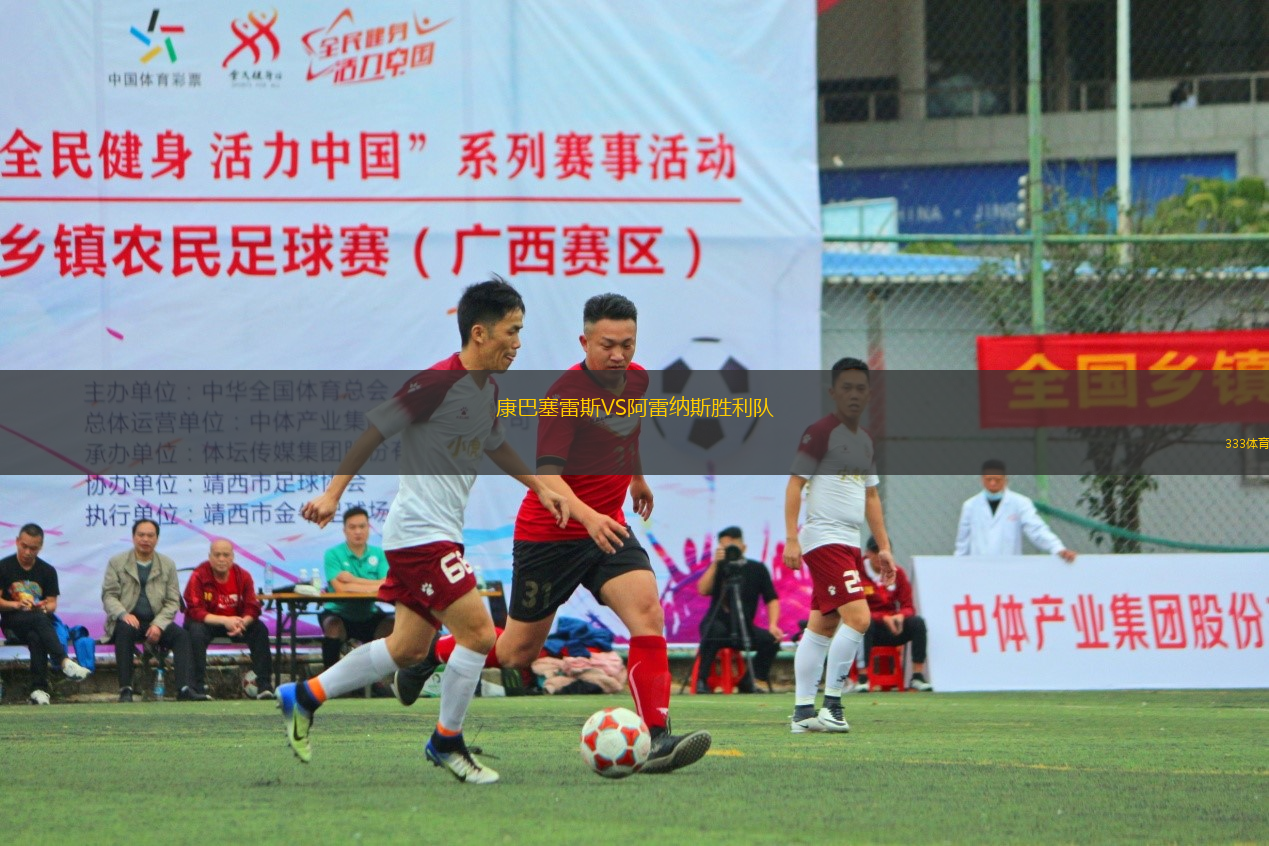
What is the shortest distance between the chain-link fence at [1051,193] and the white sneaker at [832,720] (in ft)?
21.4

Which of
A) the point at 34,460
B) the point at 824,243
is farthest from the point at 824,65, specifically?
the point at 34,460

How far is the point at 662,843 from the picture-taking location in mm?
4723

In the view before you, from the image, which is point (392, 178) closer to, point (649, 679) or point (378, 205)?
point (378, 205)

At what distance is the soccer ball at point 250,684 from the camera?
14297 millimetres

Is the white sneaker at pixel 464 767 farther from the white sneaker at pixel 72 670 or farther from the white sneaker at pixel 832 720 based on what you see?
the white sneaker at pixel 72 670

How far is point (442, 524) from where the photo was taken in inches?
251

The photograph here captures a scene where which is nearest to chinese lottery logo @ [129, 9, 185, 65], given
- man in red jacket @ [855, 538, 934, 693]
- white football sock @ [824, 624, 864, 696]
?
man in red jacket @ [855, 538, 934, 693]

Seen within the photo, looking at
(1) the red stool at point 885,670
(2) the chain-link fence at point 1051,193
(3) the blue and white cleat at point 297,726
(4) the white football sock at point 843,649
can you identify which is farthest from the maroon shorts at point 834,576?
(2) the chain-link fence at point 1051,193

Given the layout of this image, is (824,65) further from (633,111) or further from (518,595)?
(518,595)

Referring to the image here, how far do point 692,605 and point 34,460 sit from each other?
577cm

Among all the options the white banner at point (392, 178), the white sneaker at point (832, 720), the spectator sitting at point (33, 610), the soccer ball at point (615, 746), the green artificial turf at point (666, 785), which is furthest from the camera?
the white banner at point (392, 178)

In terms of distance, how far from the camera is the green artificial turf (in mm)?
5020

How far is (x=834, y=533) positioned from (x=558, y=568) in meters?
3.23

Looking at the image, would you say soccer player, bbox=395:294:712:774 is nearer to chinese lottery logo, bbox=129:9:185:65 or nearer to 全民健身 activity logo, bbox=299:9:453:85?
全民健身 activity logo, bbox=299:9:453:85
